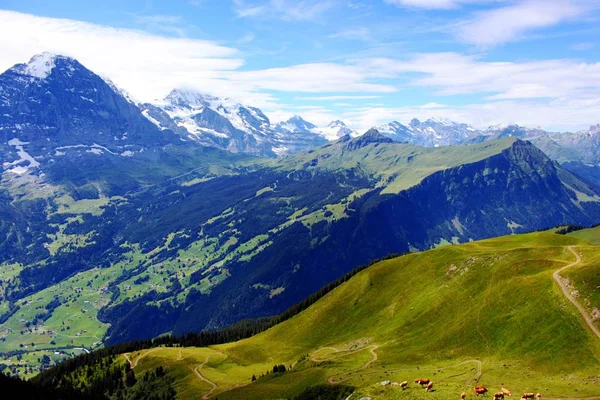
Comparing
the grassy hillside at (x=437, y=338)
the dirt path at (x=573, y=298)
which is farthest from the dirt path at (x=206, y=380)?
the dirt path at (x=573, y=298)

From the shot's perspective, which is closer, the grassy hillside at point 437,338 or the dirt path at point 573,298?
the grassy hillside at point 437,338

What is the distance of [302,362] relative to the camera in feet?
470

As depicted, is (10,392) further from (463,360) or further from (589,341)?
(589,341)

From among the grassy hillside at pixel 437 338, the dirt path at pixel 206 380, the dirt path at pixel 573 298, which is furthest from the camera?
the dirt path at pixel 206 380

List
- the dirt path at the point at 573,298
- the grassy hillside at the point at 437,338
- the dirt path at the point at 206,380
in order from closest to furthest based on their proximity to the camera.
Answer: the grassy hillside at the point at 437,338 → the dirt path at the point at 573,298 → the dirt path at the point at 206,380

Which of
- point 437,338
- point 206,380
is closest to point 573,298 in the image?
point 437,338

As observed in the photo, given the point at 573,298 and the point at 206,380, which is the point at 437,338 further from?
the point at 206,380

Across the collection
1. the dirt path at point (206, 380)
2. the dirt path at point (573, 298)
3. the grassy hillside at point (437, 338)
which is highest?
the dirt path at point (573, 298)

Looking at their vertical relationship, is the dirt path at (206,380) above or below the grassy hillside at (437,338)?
below

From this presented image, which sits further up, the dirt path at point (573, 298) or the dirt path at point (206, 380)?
the dirt path at point (573, 298)

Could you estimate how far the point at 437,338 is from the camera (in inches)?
4973

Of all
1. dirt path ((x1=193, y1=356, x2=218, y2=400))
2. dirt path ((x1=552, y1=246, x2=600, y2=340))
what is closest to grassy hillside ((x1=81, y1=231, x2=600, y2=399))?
dirt path ((x1=193, y1=356, x2=218, y2=400))

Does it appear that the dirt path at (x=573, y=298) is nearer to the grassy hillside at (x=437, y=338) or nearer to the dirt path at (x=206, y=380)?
the grassy hillside at (x=437, y=338)

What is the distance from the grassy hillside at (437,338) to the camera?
92.9m
